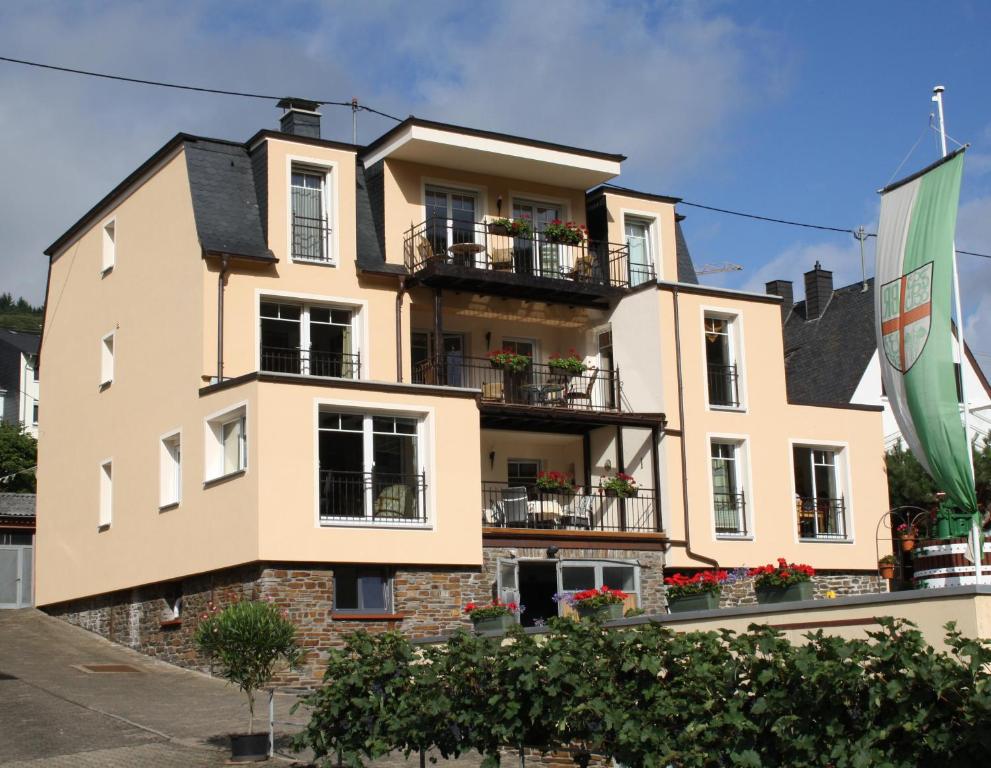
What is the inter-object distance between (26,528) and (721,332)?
17518 millimetres

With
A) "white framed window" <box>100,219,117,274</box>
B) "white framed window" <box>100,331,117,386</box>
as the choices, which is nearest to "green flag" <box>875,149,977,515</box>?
"white framed window" <box>100,331,117,386</box>

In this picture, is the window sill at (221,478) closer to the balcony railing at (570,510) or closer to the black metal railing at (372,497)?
the black metal railing at (372,497)

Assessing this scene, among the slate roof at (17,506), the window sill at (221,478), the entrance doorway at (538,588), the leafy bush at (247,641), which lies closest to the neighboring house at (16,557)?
the slate roof at (17,506)

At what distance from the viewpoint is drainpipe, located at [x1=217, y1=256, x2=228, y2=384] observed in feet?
85.0

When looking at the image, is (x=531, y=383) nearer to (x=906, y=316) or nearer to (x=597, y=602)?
(x=597, y=602)

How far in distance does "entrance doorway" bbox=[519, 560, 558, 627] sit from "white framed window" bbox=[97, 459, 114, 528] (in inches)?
336

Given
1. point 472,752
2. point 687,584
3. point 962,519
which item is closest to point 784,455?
point 962,519

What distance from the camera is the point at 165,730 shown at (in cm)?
1820

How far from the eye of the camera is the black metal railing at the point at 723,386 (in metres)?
30.3

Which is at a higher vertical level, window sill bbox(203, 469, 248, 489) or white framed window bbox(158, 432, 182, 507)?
white framed window bbox(158, 432, 182, 507)

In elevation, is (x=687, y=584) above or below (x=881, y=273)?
below

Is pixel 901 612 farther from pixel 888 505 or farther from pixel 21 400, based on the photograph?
pixel 21 400

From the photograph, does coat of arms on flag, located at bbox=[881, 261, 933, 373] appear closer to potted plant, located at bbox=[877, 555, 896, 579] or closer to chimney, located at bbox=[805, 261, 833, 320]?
potted plant, located at bbox=[877, 555, 896, 579]

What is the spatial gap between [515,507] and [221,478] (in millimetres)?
5949
